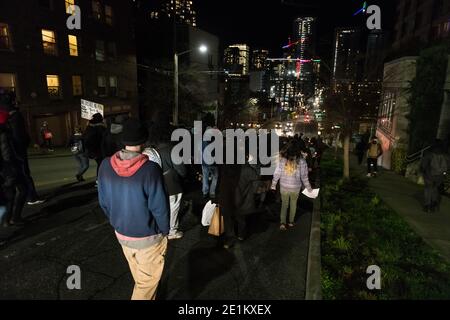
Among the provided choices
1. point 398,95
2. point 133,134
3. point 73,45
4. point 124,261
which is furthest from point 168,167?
point 73,45

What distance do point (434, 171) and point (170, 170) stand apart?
6034 mm

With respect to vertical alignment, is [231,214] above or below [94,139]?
below

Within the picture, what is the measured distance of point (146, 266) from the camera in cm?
290

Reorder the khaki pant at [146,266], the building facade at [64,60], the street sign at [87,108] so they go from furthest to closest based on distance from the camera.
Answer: the building facade at [64,60] → the street sign at [87,108] → the khaki pant at [146,266]

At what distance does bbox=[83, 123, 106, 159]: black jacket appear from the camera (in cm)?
703

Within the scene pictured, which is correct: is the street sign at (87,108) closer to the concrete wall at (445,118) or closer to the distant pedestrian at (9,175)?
the distant pedestrian at (9,175)

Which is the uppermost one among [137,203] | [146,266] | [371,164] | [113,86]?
[113,86]

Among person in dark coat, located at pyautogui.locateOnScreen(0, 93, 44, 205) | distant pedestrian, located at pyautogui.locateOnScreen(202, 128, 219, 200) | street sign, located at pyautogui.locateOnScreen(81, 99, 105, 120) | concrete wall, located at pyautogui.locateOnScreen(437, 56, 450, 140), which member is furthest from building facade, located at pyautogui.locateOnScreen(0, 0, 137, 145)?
concrete wall, located at pyautogui.locateOnScreen(437, 56, 450, 140)

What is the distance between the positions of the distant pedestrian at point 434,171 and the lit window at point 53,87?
68.8 feet

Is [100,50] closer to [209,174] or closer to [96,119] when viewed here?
[96,119]

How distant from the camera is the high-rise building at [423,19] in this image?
29375mm

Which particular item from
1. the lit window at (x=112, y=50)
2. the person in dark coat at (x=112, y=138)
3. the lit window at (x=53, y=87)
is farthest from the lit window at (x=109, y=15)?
the person in dark coat at (x=112, y=138)
